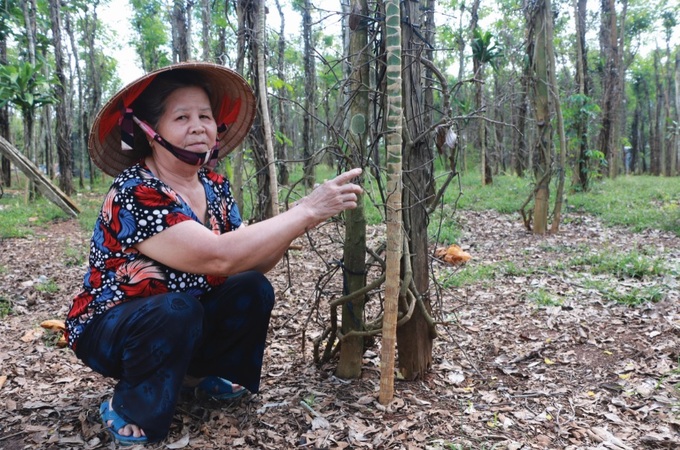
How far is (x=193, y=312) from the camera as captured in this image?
1990 mm

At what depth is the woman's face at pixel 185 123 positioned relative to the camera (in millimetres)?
2025

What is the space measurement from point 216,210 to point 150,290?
0.49 metres

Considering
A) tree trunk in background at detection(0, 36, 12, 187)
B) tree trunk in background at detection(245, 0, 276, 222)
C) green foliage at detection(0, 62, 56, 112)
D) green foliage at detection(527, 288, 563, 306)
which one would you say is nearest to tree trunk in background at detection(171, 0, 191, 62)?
green foliage at detection(0, 62, 56, 112)

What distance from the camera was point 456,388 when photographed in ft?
8.33

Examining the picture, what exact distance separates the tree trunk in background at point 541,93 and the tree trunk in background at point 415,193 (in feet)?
15.7

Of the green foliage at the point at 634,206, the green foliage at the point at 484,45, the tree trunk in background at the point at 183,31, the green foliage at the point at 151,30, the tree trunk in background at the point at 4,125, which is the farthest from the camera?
the green foliage at the point at 151,30

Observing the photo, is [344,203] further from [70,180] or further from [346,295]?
[70,180]

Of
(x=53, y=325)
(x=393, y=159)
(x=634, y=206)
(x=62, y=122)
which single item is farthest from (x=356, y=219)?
(x=62, y=122)

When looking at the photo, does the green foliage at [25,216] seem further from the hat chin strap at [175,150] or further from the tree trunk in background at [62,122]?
the hat chin strap at [175,150]

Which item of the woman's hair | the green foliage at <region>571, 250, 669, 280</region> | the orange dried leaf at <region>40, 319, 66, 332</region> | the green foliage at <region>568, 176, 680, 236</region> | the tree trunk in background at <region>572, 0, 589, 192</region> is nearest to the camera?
the woman's hair

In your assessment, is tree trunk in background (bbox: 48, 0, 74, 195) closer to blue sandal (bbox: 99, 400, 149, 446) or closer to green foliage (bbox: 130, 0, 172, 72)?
green foliage (bbox: 130, 0, 172, 72)

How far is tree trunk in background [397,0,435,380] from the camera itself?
89.9 inches

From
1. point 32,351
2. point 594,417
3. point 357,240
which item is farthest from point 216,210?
point 594,417

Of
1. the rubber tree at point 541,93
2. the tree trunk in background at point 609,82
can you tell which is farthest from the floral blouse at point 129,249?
the tree trunk in background at point 609,82
